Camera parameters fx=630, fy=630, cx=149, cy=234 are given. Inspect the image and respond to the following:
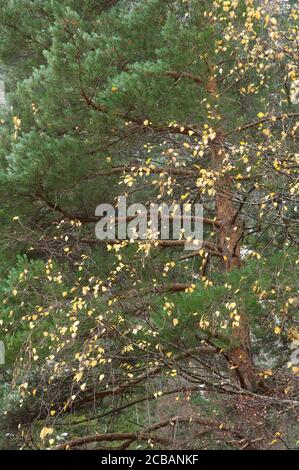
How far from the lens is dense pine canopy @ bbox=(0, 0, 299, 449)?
5824mm

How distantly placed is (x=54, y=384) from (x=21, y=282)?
117cm

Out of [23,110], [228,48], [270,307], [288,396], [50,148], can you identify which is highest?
[228,48]

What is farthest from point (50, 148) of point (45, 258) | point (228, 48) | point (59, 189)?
point (228, 48)

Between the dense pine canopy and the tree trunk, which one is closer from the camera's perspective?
the dense pine canopy

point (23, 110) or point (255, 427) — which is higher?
point (23, 110)

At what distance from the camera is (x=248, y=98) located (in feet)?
Result: 26.9

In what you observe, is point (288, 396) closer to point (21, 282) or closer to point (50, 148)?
point (21, 282)

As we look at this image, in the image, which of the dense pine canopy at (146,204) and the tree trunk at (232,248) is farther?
the tree trunk at (232,248)

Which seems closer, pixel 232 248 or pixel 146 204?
pixel 146 204

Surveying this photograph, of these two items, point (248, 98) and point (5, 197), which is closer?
point (5, 197)

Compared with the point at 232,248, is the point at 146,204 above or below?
above

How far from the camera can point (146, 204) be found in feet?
22.1

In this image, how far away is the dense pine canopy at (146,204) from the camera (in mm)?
5824
